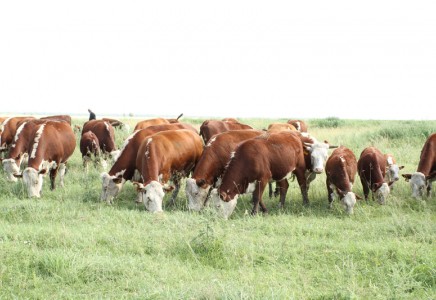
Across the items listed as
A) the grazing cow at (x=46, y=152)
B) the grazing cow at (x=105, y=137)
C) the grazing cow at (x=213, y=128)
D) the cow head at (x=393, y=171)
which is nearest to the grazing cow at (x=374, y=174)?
the cow head at (x=393, y=171)

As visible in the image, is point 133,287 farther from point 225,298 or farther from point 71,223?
point 71,223

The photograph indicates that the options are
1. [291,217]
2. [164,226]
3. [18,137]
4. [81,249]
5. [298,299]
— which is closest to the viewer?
[298,299]

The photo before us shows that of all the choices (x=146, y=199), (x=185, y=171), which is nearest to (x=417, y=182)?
(x=185, y=171)

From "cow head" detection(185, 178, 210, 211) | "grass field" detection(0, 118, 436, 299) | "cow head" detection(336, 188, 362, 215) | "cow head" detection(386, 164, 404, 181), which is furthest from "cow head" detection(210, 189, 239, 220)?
"cow head" detection(386, 164, 404, 181)

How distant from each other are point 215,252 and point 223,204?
2131 millimetres

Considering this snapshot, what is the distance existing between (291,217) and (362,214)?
152 centimetres

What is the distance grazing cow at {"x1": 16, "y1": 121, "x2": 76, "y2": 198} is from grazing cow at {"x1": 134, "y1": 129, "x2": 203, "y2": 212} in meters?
2.76

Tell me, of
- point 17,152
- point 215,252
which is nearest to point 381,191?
point 215,252

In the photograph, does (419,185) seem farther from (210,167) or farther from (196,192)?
(196,192)

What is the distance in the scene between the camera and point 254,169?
26.1 ft

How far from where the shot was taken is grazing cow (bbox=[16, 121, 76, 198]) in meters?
9.41

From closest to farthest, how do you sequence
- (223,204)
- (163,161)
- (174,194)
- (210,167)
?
(223,204), (210,167), (163,161), (174,194)

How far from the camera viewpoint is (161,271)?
5020 mm

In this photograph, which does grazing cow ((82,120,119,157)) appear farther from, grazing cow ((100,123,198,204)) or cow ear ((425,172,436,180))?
cow ear ((425,172,436,180))
